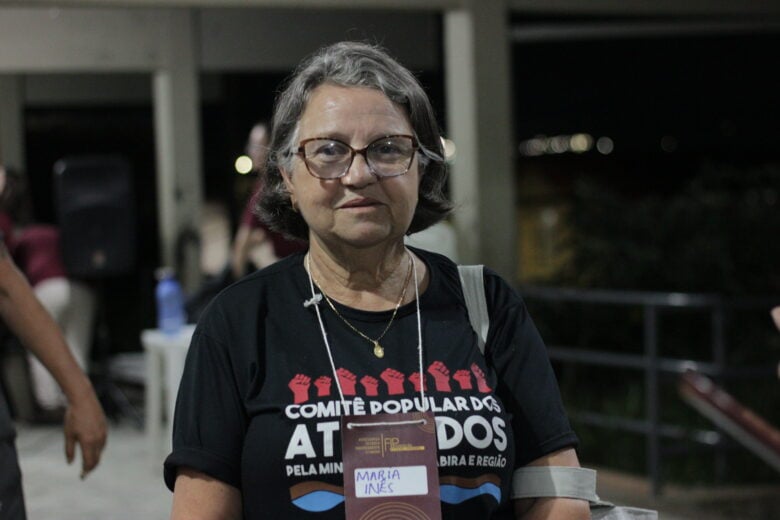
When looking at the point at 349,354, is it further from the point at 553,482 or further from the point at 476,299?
the point at 553,482

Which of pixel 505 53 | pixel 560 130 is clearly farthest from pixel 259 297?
pixel 560 130

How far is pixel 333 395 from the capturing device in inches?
89.0

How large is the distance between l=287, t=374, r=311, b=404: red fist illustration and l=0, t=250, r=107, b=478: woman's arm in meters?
1.01

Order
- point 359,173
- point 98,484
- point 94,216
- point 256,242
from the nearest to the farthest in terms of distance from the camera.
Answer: point 359,173 < point 256,242 < point 98,484 < point 94,216

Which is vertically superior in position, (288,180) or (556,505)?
(288,180)

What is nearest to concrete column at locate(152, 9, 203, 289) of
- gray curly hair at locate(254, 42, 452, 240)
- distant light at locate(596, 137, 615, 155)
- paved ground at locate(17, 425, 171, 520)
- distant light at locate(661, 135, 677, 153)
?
paved ground at locate(17, 425, 171, 520)

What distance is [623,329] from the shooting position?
9492 millimetres

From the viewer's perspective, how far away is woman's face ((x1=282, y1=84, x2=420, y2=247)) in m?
2.32

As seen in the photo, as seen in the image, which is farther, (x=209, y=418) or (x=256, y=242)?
(x=256, y=242)

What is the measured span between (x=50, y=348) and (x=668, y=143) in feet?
35.1

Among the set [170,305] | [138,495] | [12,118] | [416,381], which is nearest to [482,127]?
[170,305]

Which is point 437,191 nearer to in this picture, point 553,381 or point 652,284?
point 553,381

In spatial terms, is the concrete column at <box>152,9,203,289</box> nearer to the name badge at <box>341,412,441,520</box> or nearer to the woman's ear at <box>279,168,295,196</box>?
the woman's ear at <box>279,168,295,196</box>

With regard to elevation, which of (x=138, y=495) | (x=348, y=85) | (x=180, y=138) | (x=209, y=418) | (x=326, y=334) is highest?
(x=180, y=138)
